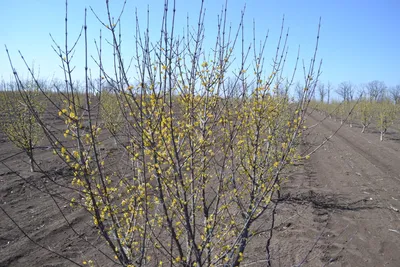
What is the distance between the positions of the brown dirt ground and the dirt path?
0.06 feet

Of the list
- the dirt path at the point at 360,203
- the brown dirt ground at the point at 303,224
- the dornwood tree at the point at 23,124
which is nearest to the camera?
the brown dirt ground at the point at 303,224

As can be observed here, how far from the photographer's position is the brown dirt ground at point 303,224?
523 centimetres

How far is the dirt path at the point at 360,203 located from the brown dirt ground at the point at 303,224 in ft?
0.06

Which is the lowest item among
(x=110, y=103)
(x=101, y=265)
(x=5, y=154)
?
(x=101, y=265)

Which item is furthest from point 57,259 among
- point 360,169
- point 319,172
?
point 360,169

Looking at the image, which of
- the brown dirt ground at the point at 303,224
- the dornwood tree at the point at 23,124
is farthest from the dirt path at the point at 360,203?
the dornwood tree at the point at 23,124

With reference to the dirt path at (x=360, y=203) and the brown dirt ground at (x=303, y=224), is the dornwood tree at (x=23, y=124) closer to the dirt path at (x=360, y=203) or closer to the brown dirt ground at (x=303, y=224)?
the brown dirt ground at (x=303, y=224)

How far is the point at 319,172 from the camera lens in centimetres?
1048

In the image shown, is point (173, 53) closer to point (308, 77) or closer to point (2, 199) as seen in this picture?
point (308, 77)

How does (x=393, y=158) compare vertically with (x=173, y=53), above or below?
below

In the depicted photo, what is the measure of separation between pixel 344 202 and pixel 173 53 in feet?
23.5

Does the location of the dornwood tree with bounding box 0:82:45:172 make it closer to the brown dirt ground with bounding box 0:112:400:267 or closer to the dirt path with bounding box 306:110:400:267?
the brown dirt ground with bounding box 0:112:400:267

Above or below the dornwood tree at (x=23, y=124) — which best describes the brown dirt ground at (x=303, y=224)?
below

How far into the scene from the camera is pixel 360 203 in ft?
25.2
